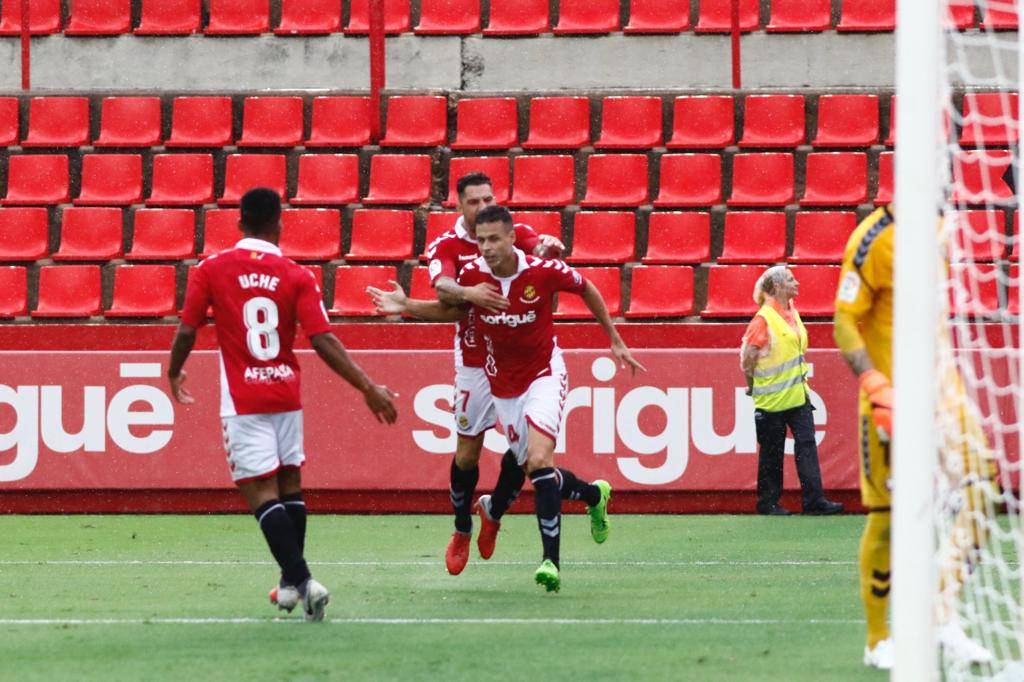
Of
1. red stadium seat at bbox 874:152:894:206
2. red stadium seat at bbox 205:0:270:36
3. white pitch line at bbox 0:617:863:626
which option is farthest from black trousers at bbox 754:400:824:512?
red stadium seat at bbox 205:0:270:36

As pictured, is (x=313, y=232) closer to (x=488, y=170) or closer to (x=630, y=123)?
(x=488, y=170)

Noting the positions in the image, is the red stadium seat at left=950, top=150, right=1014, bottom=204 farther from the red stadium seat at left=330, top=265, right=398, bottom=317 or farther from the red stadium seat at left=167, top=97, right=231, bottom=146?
the red stadium seat at left=167, top=97, right=231, bottom=146

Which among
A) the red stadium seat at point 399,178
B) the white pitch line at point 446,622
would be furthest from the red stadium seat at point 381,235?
the white pitch line at point 446,622

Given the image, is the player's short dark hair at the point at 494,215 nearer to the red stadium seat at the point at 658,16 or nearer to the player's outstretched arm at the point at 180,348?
the player's outstretched arm at the point at 180,348

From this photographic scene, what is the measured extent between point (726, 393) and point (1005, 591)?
549 cm

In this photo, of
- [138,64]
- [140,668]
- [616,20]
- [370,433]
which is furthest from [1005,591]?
[138,64]

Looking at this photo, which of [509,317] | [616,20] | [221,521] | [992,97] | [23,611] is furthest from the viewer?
[616,20]

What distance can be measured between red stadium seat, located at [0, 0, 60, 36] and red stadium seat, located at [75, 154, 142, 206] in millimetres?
2303

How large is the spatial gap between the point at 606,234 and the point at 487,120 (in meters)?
1.84

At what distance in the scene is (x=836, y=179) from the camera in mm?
16875

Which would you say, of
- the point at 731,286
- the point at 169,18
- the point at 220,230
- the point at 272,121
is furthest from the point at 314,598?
the point at 169,18

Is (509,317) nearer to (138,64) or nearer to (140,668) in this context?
(140,668)

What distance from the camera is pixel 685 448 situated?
13.6 m

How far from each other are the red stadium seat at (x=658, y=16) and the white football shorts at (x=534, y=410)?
9.68m
